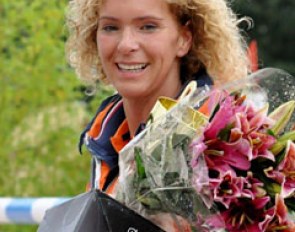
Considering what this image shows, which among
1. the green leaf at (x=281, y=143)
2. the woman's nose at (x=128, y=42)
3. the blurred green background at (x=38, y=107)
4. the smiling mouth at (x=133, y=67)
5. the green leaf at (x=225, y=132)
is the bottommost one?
the blurred green background at (x=38, y=107)

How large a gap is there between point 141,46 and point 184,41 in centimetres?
22

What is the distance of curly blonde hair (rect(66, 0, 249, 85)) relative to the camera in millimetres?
3453

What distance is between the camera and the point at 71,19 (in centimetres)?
374

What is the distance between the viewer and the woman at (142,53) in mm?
3264

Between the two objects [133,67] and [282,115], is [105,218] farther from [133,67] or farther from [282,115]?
[133,67]

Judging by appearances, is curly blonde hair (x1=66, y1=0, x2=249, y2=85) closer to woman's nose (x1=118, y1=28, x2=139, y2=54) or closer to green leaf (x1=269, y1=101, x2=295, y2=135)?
woman's nose (x1=118, y1=28, x2=139, y2=54)

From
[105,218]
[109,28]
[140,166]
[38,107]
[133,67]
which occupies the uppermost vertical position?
[109,28]

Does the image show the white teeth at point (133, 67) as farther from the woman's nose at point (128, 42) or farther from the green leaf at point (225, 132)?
the green leaf at point (225, 132)

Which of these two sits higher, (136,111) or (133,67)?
(133,67)

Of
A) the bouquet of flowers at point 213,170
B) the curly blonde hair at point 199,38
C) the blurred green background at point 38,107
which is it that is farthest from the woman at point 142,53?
the blurred green background at point 38,107

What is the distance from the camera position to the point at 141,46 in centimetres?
325

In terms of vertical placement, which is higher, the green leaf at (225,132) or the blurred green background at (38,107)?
the green leaf at (225,132)

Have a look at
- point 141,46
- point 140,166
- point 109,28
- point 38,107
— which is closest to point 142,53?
point 141,46

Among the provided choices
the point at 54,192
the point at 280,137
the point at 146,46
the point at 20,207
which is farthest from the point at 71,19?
the point at 54,192
